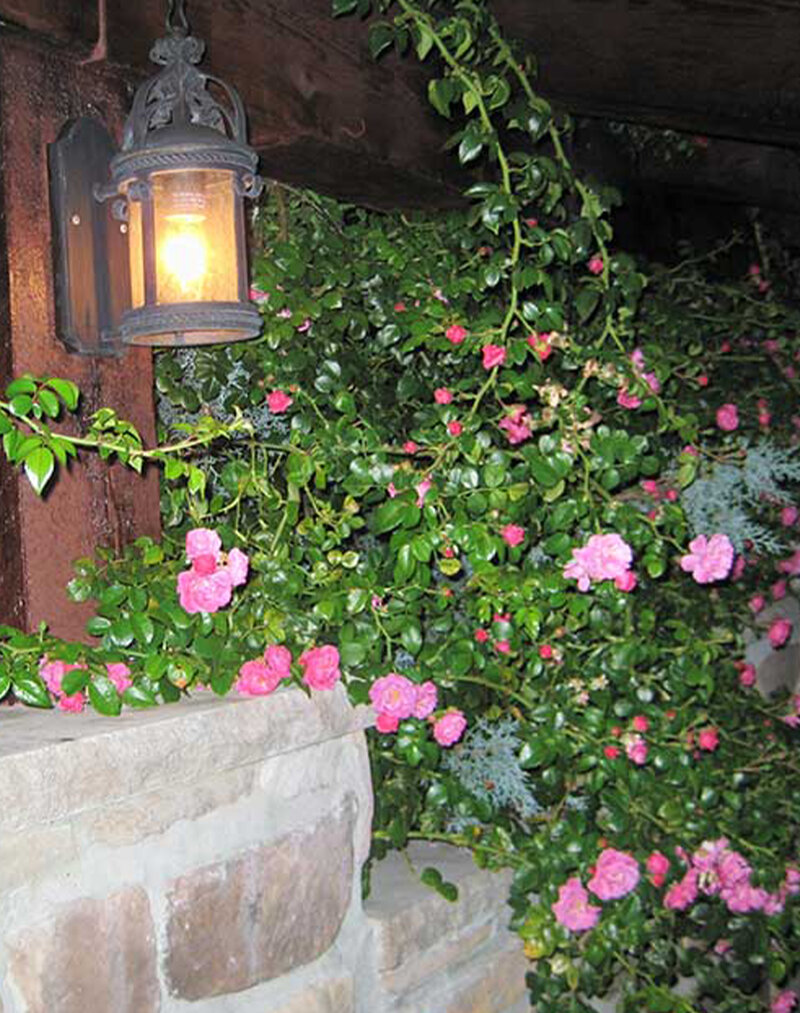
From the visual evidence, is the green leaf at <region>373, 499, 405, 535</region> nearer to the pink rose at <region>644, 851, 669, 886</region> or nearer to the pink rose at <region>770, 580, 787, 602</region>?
the pink rose at <region>644, 851, 669, 886</region>

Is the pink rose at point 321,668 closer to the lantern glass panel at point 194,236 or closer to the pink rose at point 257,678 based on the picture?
the pink rose at point 257,678

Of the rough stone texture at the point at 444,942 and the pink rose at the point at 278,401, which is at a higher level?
the pink rose at the point at 278,401

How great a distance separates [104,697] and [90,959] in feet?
1.00

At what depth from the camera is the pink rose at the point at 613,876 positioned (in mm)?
2164

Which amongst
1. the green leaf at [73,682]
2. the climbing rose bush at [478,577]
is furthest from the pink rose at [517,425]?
the green leaf at [73,682]

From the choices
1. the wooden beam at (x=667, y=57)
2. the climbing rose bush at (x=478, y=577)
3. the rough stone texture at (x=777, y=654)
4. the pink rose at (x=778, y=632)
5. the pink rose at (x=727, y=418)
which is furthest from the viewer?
the rough stone texture at (x=777, y=654)

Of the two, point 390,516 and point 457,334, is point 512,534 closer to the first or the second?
point 390,516

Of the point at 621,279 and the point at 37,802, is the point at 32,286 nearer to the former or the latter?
the point at 37,802

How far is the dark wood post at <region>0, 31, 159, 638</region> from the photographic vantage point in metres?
1.78

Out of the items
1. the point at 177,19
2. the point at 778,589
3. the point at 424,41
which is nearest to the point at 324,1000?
Answer: the point at 177,19

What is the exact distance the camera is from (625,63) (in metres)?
2.59

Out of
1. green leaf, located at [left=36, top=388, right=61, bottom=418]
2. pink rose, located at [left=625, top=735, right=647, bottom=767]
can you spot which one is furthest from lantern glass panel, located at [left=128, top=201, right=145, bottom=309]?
pink rose, located at [left=625, top=735, right=647, bottom=767]

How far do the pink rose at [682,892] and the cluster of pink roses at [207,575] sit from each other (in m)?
1.05

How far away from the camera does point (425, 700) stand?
1.98 metres
